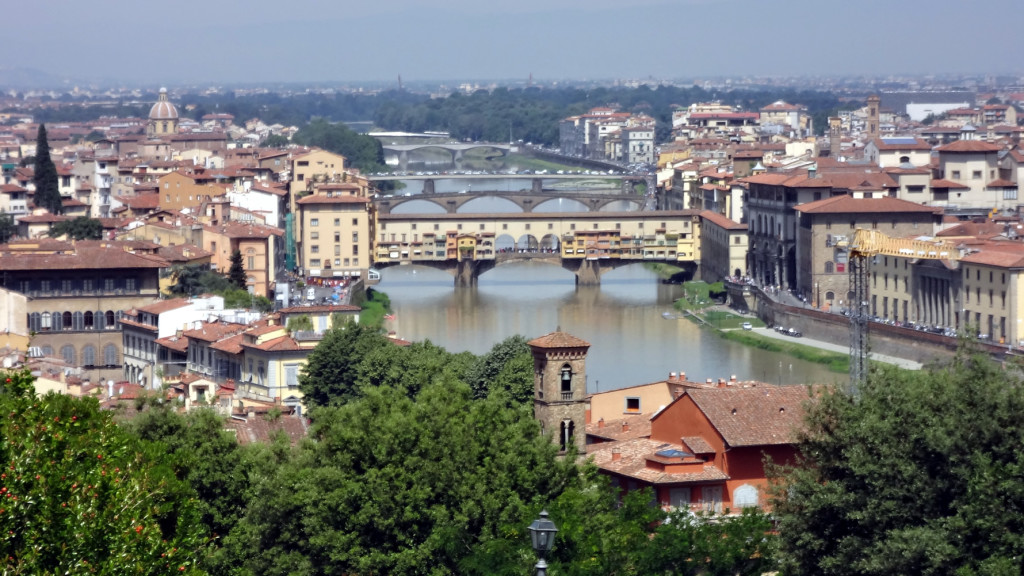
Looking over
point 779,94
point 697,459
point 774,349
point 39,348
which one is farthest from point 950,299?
point 779,94

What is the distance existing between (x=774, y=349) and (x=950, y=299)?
259 cm

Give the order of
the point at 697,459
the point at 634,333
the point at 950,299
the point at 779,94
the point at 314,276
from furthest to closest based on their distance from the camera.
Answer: the point at 779,94 → the point at 314,276 → the point at 634,333 → the point at 950,299 → the point at 697,459

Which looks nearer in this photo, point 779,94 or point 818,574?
point 818,574

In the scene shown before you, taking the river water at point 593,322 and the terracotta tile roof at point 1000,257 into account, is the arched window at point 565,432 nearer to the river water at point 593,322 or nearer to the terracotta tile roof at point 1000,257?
the river water at point 593,322

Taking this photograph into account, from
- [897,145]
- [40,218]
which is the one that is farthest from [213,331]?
[897,145]

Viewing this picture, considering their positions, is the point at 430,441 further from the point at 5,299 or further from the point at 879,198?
the point at 879,198

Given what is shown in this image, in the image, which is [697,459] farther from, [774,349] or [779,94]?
[779,94]

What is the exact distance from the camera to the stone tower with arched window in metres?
14.4

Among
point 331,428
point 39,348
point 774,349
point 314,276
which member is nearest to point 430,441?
point 331,428

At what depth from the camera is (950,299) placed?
95.9 feet

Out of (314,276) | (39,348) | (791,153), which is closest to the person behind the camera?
(39,348)

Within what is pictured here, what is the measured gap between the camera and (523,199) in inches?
2101

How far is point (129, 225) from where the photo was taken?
3569 centimetres

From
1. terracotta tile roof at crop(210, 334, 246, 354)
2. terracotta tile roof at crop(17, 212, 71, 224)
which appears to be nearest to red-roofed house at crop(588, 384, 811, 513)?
terracotta tile roof at crop(210, 334, 246, 354)
